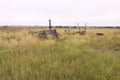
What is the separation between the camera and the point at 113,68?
752 cm

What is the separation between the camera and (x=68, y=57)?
28.1 ft

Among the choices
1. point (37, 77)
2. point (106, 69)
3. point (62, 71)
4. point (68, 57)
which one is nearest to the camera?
point (37, 77)

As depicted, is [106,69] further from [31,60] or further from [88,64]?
[31,60]

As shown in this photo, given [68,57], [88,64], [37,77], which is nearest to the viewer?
[37,77]

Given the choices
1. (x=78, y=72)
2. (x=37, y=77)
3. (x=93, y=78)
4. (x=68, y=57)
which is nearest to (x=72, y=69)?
(x=78, y=72)

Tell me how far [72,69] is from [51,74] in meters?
0.72

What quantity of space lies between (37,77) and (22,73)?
1.47 ft

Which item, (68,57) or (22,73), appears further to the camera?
(68,57)

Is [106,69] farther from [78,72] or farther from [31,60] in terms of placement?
[31,60]

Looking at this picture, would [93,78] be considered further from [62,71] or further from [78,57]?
[78,57]

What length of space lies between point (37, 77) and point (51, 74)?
0.40 meters

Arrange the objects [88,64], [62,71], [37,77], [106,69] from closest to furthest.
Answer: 1. [37,77]
2. [62,71]
3. [106,69]
4. [88,64]

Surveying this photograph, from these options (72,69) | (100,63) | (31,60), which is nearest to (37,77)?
Answer: (72,69)

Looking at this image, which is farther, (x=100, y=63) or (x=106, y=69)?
(x=100, y=63)
